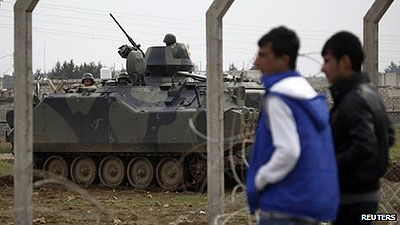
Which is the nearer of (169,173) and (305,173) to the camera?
(305,173)

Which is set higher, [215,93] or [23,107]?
[215,93]

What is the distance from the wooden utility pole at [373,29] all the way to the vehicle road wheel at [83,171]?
12.4 m

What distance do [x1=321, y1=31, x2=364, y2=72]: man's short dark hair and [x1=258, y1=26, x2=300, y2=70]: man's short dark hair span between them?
59 cm

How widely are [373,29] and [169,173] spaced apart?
11.2 m

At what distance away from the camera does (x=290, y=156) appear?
4773 millimetres

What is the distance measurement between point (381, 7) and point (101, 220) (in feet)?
14.7

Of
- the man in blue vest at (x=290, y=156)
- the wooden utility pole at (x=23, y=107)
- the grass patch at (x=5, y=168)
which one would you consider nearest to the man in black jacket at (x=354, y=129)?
the man in blue vest at (x=290, y=156)

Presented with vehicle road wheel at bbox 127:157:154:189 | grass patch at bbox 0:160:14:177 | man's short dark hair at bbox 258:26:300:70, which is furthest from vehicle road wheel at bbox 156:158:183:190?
man's short dark hair at bbox 258:26:300:70

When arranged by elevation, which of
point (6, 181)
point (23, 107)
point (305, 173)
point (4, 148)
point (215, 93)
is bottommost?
point (6, 181)

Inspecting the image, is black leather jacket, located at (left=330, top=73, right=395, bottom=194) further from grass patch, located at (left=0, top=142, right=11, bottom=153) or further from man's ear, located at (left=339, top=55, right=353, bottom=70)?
grass patch, located at (left=0, top=142, right=11, bottom=153)

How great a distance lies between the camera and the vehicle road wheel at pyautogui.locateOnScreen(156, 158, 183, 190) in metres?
18.9

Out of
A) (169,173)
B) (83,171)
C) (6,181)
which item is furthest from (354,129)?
(6,181)

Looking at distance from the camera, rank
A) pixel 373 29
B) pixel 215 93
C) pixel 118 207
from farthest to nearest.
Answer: pixel 118 207 → pixel 373 29 → pixel 215 93

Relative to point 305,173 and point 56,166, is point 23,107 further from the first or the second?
point 56,166
